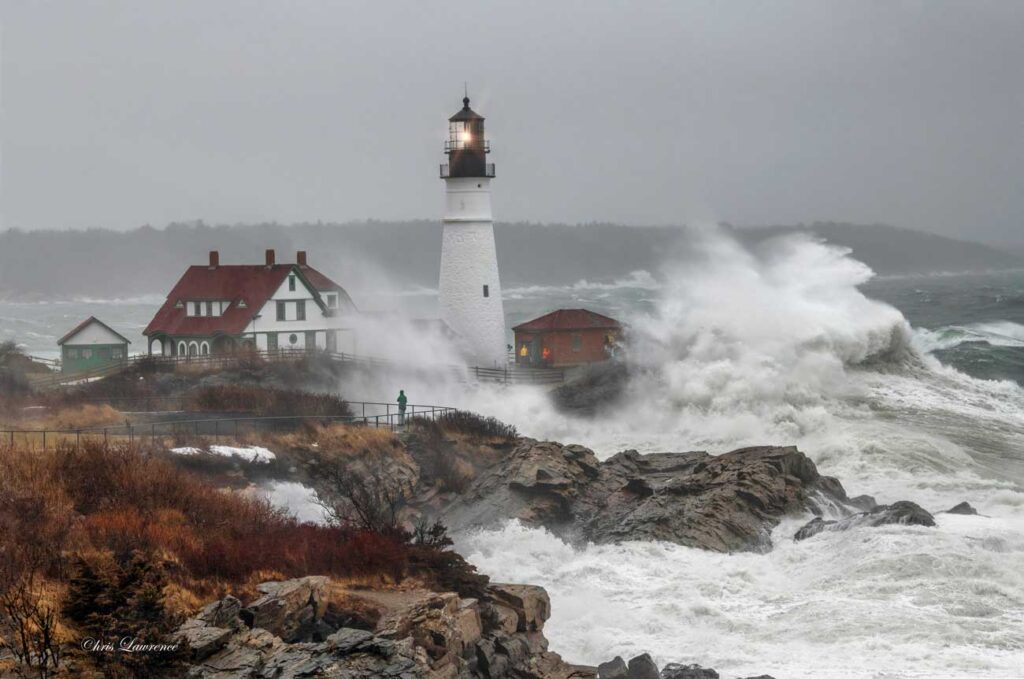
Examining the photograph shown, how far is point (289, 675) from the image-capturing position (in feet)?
38.8

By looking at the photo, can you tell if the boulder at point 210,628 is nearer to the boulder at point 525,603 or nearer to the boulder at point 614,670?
the boulder at point 525,603

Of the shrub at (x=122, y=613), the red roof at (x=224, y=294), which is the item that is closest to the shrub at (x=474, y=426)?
the red roof at (x=224, y=294)

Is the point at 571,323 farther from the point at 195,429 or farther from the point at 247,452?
the point at 247,452

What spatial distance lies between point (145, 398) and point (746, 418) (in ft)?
51.1

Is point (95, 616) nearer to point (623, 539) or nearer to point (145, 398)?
point (623, 539)

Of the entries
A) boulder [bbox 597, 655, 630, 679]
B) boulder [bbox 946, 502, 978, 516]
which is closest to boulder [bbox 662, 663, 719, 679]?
boulder [bbox 597, 655, 630, 679]

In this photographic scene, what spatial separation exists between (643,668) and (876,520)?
8.70m

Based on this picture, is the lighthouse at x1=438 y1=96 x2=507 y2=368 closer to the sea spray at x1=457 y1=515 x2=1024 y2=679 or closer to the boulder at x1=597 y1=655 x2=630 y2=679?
the sea spray at x1=457 y1=515 x2=1024 y2=679

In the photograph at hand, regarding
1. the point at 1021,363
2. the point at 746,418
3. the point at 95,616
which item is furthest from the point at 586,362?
the point at 95,616

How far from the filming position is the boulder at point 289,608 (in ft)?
42.4

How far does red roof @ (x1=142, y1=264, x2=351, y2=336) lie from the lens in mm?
42594

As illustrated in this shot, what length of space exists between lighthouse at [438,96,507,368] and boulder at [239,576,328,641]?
2968cm

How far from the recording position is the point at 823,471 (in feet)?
98.8

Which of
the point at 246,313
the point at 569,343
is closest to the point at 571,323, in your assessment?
the point at 569,343
